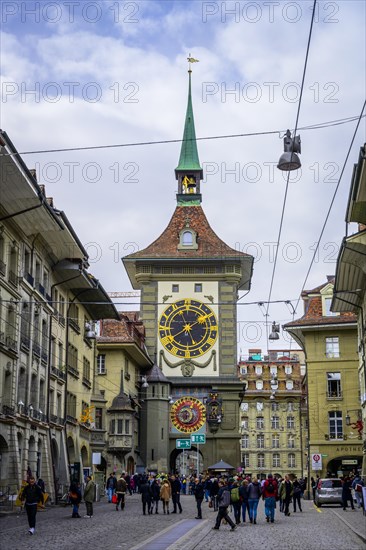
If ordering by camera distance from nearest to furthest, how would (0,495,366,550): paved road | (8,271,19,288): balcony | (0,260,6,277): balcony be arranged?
1. (0,495,366,550): paved road
2. (0,260,6,277): balcony
3. (8,271,19,288): balcony

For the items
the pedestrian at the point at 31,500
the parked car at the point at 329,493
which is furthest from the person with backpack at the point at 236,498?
the parked car at the point at 329,493

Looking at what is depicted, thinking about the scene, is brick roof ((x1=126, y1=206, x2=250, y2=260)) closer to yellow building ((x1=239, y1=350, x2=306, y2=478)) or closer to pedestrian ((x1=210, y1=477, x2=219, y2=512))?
pedestrian ((x1=210, y1=477, x2=219, y2=512))

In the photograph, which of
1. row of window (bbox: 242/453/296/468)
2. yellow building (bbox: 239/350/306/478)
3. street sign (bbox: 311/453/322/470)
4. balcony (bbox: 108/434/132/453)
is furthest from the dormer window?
row of window (bbox: 242/453/296/468)

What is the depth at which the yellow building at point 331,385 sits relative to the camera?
63000mm

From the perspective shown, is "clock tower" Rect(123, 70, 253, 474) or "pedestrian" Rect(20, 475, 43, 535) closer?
Result: "pedestrian" Rect(20, 475, 43, 535)

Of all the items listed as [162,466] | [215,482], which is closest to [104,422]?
[162,466]

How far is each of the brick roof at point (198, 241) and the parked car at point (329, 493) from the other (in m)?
35.2

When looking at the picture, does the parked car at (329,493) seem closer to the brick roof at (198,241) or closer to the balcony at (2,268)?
the balcony at (2,268)

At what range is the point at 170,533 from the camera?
82.8ft

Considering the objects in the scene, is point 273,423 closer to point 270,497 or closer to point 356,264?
point 356,264

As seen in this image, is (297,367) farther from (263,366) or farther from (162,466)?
(162,466)

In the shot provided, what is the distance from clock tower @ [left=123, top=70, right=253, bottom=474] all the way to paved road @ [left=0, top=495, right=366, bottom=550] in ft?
133

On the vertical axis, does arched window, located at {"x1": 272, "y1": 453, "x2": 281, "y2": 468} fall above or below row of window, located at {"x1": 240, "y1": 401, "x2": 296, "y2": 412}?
below

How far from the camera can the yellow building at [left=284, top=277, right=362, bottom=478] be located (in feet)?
207
